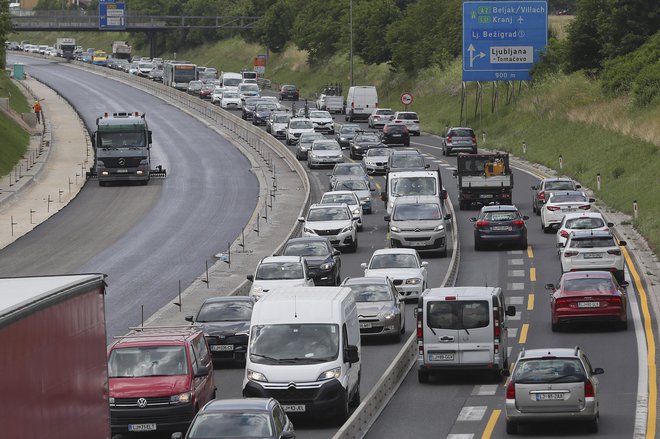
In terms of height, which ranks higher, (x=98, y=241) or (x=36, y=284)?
(x=36, y=284)

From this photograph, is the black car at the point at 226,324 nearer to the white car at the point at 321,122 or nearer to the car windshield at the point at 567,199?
the car windshield at the point at 567,199

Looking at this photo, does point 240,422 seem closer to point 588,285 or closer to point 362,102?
point 588,285

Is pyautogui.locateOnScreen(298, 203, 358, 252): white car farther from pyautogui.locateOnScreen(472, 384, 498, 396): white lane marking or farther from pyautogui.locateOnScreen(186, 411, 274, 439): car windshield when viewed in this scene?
pyautogui.locateOnScreen(186, 411, 274, 439): car windshield

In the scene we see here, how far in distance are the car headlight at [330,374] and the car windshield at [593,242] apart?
18.2 m

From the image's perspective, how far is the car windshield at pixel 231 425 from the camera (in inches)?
757

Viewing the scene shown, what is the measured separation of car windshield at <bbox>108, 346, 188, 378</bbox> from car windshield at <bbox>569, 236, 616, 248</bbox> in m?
19.4

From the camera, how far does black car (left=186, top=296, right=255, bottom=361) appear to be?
31.5 metres

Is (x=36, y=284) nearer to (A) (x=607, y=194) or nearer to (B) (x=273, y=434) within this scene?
(B) (x=273, y=434)

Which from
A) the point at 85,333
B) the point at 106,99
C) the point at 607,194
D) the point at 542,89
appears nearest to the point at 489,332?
the point at 85,333

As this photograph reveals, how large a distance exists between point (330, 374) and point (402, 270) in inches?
638

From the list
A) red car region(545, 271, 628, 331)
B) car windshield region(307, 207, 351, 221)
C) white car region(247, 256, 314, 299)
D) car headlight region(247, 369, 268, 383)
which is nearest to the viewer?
car headlight region(247, 369, 268, 383)

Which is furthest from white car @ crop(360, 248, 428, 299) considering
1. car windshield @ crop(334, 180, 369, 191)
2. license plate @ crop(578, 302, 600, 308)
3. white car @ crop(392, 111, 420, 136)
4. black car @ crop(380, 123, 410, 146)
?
white car @ crop(392, 111, 420, 136)

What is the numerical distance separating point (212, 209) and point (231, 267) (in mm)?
16600

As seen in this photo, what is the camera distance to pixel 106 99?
12656 centimetres
